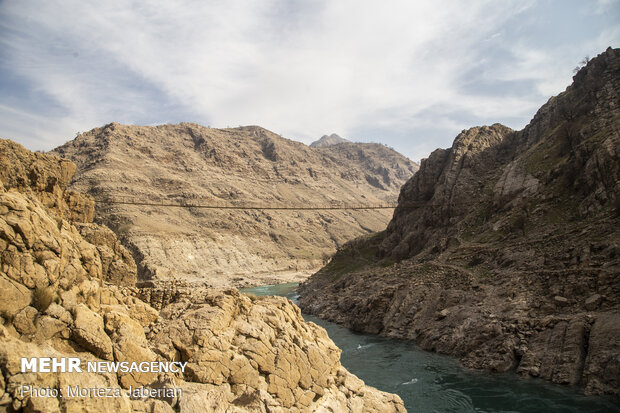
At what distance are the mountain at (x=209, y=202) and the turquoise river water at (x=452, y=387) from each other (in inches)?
1493

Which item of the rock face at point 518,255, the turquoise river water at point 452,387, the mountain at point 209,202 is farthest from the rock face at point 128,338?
the mountain at point 209,202

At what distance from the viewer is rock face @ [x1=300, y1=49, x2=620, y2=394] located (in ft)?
66.4

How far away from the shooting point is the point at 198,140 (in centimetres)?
15738

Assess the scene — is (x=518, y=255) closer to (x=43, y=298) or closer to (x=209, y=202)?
(x=43, y=298)

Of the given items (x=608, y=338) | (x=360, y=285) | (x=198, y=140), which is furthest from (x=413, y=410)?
(x=198, y=140)

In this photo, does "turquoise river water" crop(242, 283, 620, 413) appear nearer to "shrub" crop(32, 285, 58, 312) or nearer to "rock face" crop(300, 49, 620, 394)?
"rock face" crop(300, 49, 620, 394)

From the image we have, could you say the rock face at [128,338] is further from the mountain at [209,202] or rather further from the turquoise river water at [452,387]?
the mountain at [209,202]

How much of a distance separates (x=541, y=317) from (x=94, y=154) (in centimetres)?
12202

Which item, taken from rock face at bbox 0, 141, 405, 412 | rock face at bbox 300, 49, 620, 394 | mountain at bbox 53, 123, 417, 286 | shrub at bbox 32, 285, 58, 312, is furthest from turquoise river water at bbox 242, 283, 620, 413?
mountain at bbox 53, 123, 417, 286

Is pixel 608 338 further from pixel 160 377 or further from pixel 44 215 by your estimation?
pixel 44 215

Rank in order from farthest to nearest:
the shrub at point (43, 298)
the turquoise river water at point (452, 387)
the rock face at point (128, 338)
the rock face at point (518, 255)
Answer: the rock face at point (518, 255) < the turquoise river water at point (452, 387) < the shrub at point (43, 298) < the rock face at point (128, 338)

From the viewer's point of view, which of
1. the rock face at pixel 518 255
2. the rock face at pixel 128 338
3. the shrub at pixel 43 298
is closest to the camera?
the rock face at pixel 128 338

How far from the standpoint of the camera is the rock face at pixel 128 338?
6.70 metres

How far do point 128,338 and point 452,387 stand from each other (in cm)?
1728
